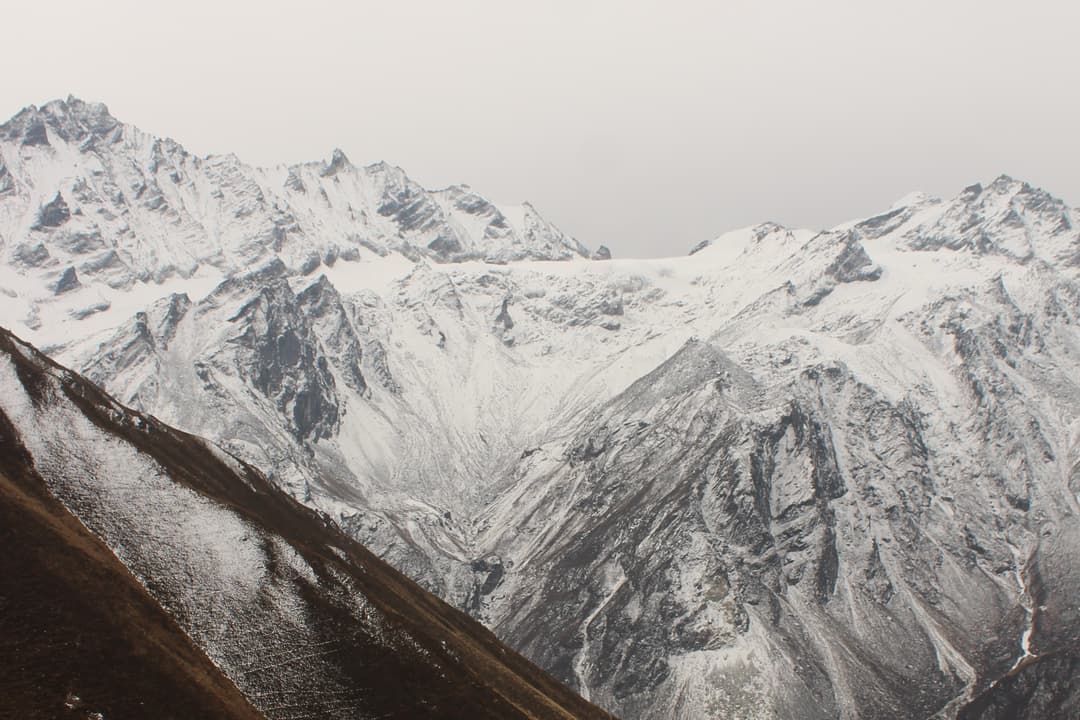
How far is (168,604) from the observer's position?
122m

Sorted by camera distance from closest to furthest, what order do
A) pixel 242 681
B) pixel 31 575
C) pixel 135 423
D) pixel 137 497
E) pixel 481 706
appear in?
1. pixel 31 575
2. pixel 242 681
3. pixel 481 706
4. pixel 137 497
5. pixel 135 423

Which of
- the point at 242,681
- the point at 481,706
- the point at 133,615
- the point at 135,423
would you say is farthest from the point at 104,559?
the point at 135,423

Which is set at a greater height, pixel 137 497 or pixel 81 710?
pixel 137 497

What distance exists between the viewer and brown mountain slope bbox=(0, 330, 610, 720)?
100 meters

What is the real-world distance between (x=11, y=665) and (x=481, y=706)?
57.2 metres

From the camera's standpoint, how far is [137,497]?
460 feet

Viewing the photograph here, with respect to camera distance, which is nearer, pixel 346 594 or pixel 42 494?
pixel 42 494

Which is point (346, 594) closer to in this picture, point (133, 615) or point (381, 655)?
point (381, 655)

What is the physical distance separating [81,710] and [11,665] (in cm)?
831

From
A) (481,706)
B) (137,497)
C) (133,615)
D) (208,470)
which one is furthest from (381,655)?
(208,470)

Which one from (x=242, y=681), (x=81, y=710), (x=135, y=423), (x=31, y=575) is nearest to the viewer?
(x=81, y=710)

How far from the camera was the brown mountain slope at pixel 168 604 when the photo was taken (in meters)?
100

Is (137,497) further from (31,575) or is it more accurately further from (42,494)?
(31,575)

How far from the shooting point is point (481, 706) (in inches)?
5034
